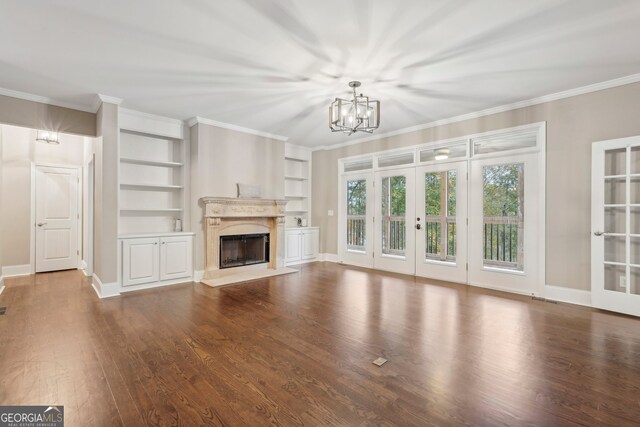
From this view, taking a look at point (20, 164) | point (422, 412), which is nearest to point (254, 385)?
point (422, 412)

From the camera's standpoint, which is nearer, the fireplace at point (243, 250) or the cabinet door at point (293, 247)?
the fireplace at point (243, 250)

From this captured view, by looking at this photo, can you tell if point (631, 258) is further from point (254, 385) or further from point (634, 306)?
point (254, 385)

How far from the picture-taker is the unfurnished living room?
6.91ft

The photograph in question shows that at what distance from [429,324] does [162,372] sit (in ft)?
8.56

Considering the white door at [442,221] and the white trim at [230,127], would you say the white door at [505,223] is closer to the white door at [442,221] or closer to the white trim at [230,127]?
the white door at [442,221]

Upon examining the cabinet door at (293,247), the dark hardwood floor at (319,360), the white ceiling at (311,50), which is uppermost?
the white ceiling at (311,50)

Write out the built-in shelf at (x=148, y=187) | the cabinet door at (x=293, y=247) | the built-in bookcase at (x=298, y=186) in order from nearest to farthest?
the built-in shelf at (x=148, y=187) → the cabinet door at (x=293, y=247) → the built-in bookcase at (x=298, y=186)

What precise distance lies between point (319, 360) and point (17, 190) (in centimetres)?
666

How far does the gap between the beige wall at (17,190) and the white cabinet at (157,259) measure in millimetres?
2822

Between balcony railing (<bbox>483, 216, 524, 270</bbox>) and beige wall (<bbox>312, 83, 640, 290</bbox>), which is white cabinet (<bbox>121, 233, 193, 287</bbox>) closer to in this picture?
balcony railing (<bbox>483, 216, 524, 270</bbox>)

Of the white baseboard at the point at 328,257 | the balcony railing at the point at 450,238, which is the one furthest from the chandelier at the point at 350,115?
the white baseboard at the point at 328,257

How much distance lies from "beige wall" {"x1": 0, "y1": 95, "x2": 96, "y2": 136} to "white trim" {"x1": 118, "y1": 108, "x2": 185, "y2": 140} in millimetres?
557

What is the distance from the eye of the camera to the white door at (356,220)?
636 cm

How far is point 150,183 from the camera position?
200 inches
